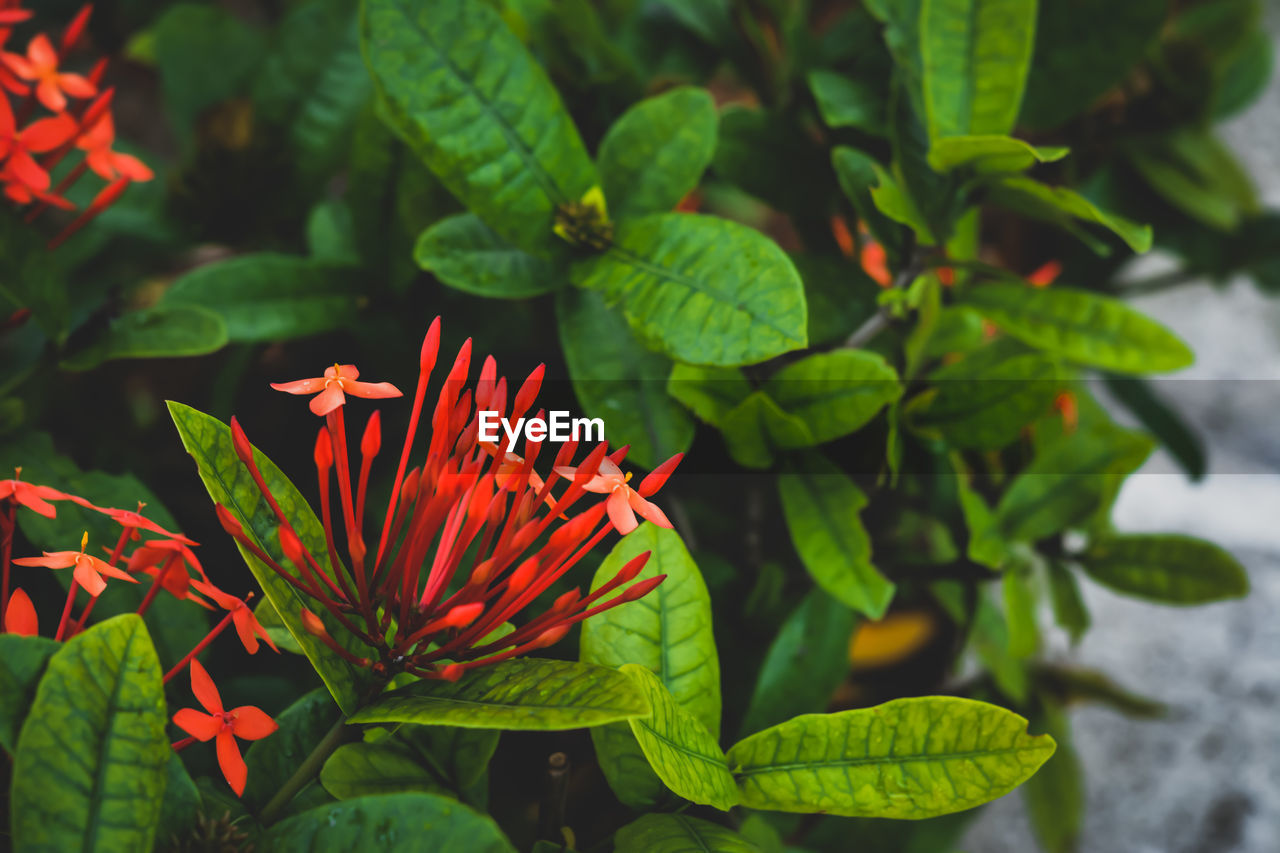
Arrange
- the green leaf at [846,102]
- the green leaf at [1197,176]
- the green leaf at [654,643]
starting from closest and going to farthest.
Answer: the green leaf at [654,643], the green leaf at [846,102], the green leaf at [1197,176]

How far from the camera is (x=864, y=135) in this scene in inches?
26.0

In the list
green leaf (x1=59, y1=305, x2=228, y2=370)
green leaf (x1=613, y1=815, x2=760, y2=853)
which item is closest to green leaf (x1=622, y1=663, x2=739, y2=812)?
green leaf (x1=613, y1=815, x2=760, y2=853)

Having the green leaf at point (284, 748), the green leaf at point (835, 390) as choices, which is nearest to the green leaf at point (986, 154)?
the green leaf at point (835, 390)

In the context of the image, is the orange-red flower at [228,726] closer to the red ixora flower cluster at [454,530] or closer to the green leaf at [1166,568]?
the red ixora flower cluster at [454,530]

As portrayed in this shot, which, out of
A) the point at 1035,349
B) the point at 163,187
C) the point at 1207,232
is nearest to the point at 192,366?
the point at 163,187

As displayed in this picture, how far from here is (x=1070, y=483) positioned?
0.61 meters

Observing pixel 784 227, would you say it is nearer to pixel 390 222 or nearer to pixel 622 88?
pixel 622 88

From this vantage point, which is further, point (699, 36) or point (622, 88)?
point (699, 36)

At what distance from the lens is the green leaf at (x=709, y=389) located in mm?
485

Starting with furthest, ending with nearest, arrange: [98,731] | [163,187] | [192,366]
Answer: [192,366] → [163,187] → [98,731]

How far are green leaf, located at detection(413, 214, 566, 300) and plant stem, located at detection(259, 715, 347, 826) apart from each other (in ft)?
0.82

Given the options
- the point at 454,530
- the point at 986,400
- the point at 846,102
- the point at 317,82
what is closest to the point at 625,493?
the point at 454,530

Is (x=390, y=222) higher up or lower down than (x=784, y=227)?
higher up

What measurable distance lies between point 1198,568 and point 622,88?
1.74ft
